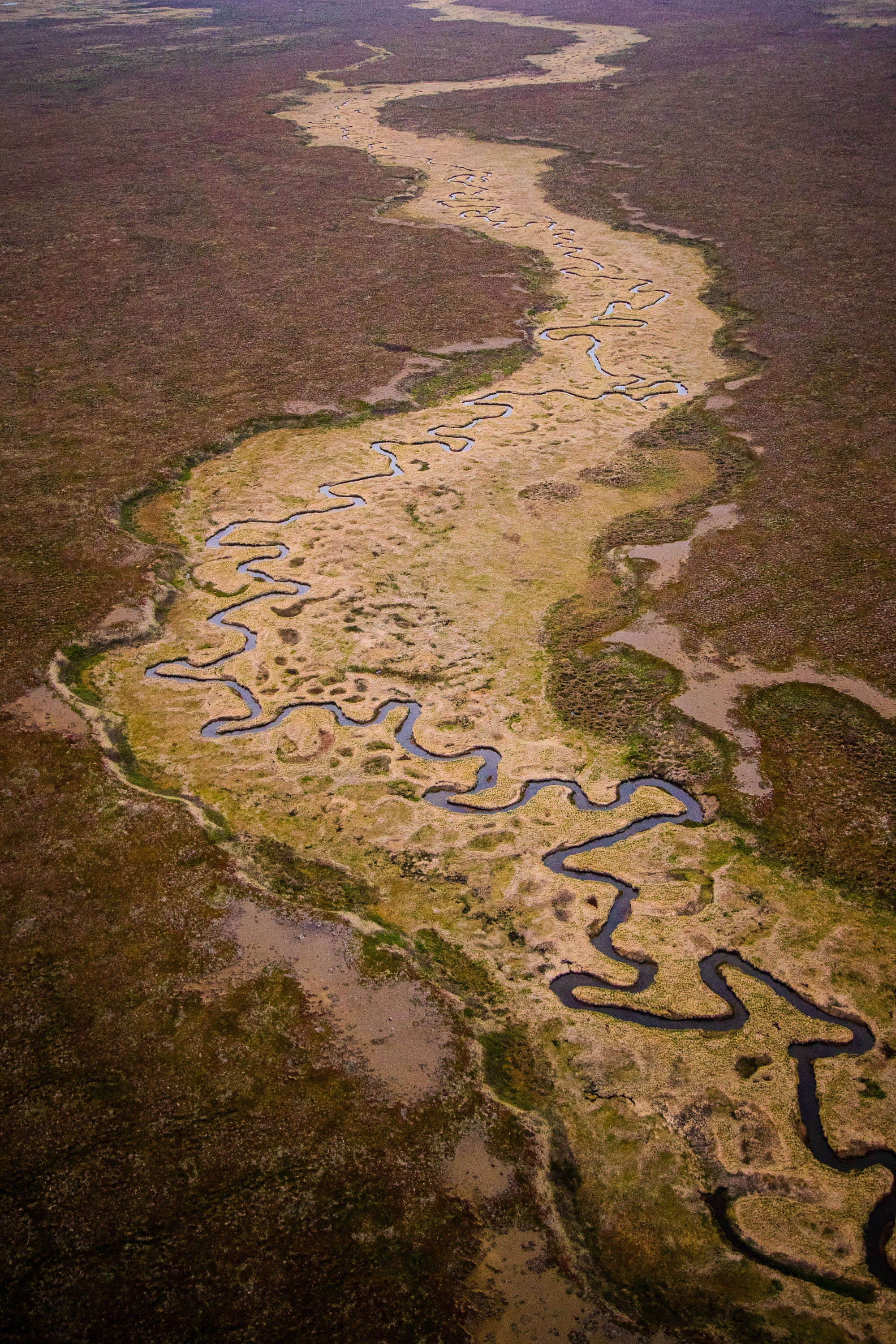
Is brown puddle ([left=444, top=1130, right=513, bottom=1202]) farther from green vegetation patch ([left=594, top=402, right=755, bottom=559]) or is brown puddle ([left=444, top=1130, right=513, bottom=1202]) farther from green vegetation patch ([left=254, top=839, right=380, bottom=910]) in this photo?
green vegetation patch ([left=594, top=402, right=755, bottom=559])

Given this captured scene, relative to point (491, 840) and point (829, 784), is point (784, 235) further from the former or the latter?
point (491, 840)

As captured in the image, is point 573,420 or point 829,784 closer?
point 829,784

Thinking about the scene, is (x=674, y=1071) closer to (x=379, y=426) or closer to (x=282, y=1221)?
(x=282, y=1221)

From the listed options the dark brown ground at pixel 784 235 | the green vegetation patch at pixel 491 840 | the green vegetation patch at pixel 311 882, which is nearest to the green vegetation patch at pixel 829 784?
the dark brown ground at pixel 784 235

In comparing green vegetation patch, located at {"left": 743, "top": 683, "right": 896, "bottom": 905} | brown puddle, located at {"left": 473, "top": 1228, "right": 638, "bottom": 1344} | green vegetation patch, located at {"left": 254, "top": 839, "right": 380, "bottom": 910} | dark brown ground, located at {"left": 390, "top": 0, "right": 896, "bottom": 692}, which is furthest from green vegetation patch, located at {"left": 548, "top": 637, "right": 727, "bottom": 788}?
brown puddle, located at {"left": 473, "top": 1228, "right": 638, "bottom": 1344}

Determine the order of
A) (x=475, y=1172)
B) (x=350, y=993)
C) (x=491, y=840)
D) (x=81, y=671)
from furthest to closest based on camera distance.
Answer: (x=81, y=671) → (x=491, y=840) → (x=350, y=993) → (x=475, y=1172)

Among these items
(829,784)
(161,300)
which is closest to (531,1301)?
(829,784)
